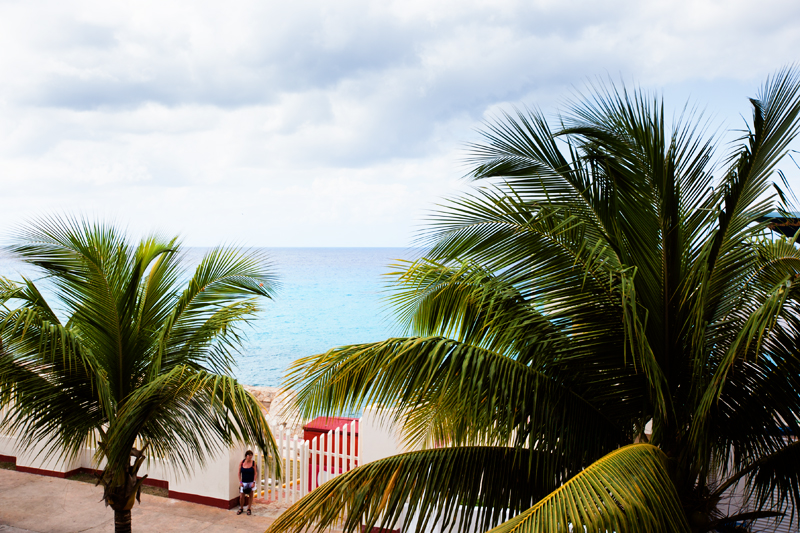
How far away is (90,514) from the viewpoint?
927 cm

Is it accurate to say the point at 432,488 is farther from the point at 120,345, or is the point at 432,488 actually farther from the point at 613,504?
the point at 120,345

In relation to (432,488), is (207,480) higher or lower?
lower

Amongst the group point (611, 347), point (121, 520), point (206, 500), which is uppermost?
point (611, 347)

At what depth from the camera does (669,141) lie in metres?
4.05

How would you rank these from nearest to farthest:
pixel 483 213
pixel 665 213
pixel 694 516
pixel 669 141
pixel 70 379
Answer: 1. pixel 694 516
2. pixel 665 213
3. pixel 669 141
4. pixel 483 213
5. pixel 70 379

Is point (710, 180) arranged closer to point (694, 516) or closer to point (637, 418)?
point (637, 418)

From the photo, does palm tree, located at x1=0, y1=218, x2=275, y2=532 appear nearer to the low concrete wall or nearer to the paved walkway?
the paved walkway

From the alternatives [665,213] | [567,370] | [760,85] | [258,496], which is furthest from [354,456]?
[760,85]

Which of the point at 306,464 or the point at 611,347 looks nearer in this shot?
the point at 611,347

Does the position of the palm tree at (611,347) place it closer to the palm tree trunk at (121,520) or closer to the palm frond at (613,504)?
the palm frond at (613,504)

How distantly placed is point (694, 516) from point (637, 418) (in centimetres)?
69

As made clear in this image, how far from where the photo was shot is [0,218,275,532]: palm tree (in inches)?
216

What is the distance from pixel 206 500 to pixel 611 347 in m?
8.04

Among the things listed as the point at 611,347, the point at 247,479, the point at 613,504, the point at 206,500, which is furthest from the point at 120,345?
the point at 613,504
